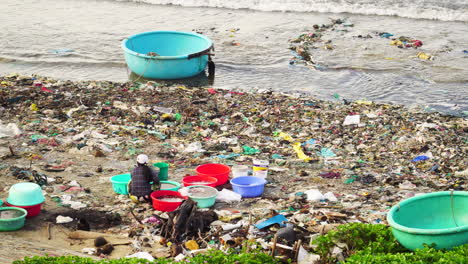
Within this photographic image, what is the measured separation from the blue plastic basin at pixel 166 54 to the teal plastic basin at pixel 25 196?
6.70 meters

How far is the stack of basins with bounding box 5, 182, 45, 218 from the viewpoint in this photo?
5.83 meters

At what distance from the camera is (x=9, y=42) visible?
16062 mm

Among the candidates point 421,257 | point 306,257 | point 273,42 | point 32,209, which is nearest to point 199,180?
point 32,209

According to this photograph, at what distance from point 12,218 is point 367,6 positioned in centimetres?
1780

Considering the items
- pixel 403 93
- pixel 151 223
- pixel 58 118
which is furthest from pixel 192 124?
pixel 403 93

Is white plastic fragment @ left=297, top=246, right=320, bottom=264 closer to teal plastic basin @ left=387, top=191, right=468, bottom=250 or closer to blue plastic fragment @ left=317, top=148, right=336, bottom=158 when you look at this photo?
teal plastic basin @ left=387, top=191, right=468, bottom=250

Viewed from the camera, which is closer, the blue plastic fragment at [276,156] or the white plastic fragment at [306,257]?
the white plastic fragment at [306,257]

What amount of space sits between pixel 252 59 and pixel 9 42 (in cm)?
708

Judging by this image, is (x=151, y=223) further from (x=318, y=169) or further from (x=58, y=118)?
(x=58, y=118)

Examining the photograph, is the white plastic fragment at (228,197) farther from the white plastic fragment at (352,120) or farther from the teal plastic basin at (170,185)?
the white plastic fragment at (352,120)

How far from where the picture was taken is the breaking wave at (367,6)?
20062mm

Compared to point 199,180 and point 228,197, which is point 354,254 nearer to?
point 228,197

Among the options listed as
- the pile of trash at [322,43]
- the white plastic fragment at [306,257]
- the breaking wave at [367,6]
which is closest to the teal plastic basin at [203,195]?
the white plastic fragment at [306,257]

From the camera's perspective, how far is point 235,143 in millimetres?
8695
